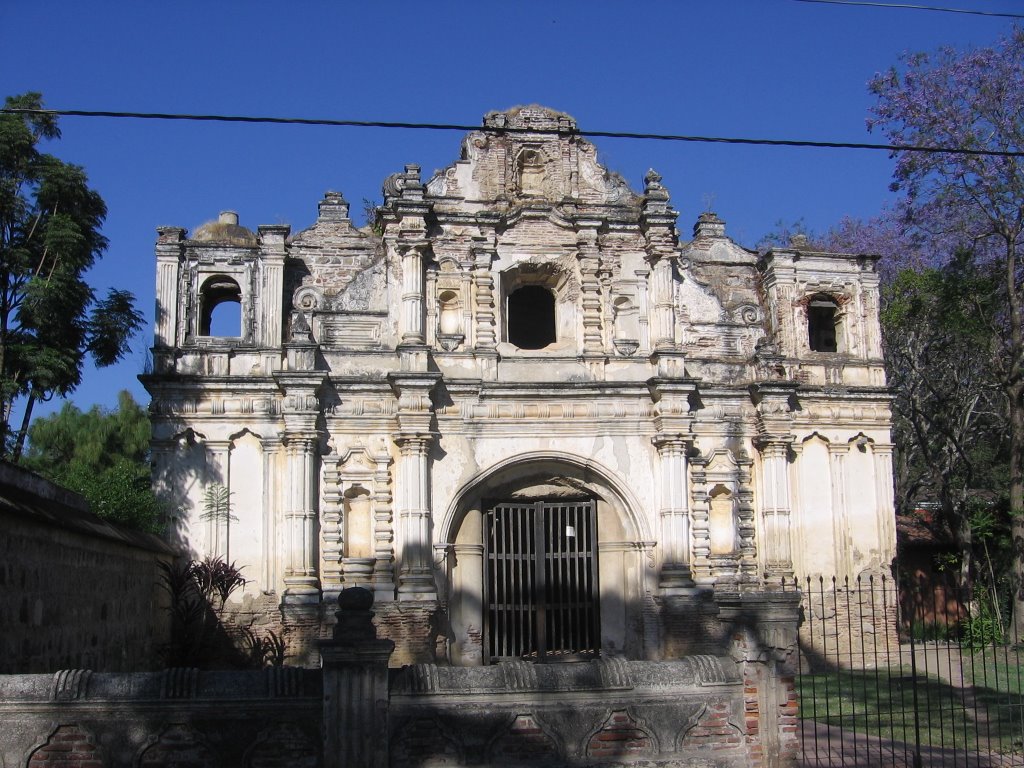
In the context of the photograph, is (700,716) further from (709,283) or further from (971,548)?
(971,548)

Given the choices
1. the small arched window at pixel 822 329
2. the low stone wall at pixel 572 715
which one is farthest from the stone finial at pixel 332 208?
the low stone wall at pixel 572 715

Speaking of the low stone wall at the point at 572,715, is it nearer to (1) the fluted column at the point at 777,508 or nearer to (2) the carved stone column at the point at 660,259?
(1) the fluted column at the point at 777,508

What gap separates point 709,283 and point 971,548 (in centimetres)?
882

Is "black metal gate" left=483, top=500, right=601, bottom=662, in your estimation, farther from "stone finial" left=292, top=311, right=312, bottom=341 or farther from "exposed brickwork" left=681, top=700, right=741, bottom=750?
"exposed brickwork" left=681, top=700, right=741, bottom=750

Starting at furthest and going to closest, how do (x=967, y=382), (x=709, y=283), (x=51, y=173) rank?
(x=967, y=382) < (x=709, y=283) < (x=51, y=173)

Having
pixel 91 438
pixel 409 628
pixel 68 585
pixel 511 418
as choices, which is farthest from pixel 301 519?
pixel 91 438

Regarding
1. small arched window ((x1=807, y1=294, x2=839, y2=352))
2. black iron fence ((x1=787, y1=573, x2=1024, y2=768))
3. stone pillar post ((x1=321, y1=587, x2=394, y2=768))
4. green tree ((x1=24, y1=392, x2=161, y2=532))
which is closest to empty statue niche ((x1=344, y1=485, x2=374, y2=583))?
black iron fence ((x1=787, y1=573, x2=1024, y2=768))

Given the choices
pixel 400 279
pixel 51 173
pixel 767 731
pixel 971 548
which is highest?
pixel 51 173

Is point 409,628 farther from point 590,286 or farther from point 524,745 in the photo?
point 524,745

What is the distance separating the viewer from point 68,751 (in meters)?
9.17

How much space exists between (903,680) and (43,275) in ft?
49.7

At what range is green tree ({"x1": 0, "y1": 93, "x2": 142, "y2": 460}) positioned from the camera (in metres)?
17.9

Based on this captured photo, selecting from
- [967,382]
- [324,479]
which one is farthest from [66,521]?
[967,382]

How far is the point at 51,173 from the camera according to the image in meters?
18.5
